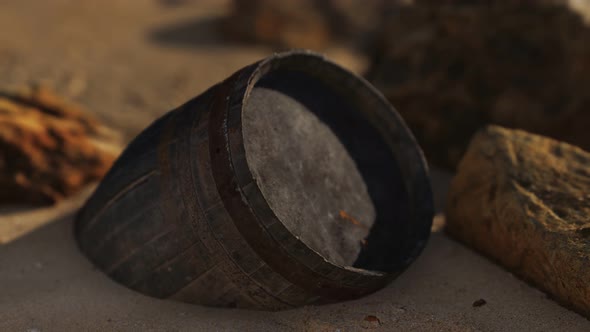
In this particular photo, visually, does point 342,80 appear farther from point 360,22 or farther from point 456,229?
point 360,22

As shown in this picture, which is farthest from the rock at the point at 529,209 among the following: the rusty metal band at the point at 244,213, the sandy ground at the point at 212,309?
the rusty metal band at the point at 244,213

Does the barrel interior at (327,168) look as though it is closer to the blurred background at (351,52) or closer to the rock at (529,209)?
the rock at (529,209)

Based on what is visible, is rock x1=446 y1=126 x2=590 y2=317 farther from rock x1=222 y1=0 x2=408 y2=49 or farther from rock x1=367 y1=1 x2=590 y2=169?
rock x1=222 y1=0 x2=408 y2=49

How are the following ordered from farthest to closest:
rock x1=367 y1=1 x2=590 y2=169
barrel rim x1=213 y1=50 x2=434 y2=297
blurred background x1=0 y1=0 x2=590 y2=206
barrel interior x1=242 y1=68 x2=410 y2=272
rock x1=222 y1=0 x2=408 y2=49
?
rock x1=222 y1=0 x2=408 y2=49
blurred background x1=0 y1=0 x2=590 y2=206
rock x1=367 y1=1 x2=590 y2=169
barrel interior x1=242 y1=68 x2=410 y2=272
barrel rim x1=213 y1=50 x2=434 y2=297

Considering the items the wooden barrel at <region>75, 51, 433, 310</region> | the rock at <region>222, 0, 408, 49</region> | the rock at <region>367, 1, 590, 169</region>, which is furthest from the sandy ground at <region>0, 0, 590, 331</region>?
the rock at <region>222, 0, 408, 49</region>

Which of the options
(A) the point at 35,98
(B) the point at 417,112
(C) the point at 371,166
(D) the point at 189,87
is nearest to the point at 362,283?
(C) the point at 371,166
